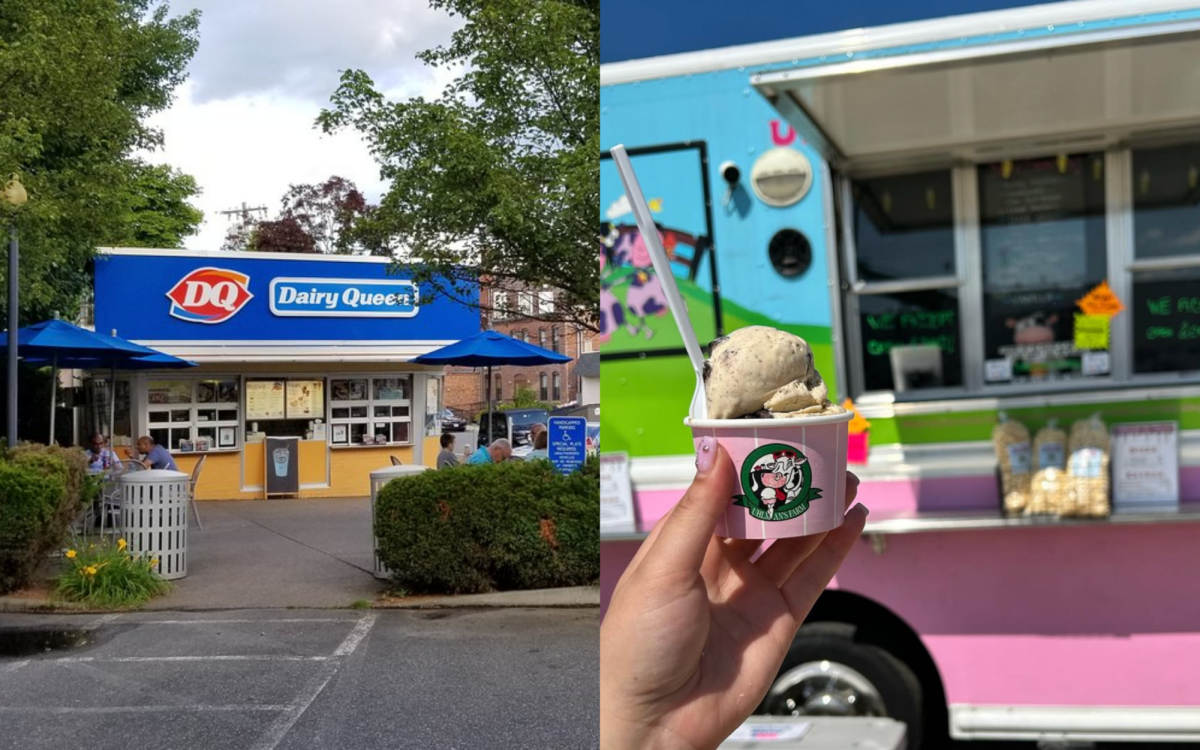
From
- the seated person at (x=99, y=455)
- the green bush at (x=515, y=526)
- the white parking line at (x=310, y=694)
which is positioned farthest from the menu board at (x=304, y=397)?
the green bush at (x=515, y=526)

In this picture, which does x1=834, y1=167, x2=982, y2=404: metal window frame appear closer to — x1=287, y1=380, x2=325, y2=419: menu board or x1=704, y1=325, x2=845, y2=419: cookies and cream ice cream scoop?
x1=704, y1=325, x2=845, y2=419: cookies and cream ice cream scoop

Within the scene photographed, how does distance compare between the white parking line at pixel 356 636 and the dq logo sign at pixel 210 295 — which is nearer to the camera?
the dq logo sign at pixel 210 295

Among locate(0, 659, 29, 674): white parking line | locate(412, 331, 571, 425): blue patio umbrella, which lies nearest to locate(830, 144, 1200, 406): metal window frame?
locate(412, 331, 571, 425): blue patio umbrella

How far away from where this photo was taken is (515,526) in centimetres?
278

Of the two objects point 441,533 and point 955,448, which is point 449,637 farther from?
point 955,448

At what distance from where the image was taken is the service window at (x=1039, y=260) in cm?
153

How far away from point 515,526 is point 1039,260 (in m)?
1.67

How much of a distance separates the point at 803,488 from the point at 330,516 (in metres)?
1.43

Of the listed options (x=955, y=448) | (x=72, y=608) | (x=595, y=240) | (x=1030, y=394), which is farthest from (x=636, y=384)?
(x=72, y=608)

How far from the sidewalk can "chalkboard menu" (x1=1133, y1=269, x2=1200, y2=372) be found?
1448 millimetres

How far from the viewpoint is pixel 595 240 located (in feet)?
5.39

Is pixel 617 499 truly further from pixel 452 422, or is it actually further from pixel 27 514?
pixel 27 514

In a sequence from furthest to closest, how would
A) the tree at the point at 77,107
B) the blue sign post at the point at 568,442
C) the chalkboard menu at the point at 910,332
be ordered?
1. the blue sign post at the point at 568,442
2. the tree at the point at 77,107
3. the chalkboard menu at the point at 910,332

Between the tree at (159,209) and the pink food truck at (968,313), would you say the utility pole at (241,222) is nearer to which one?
the tree at (159,209)
